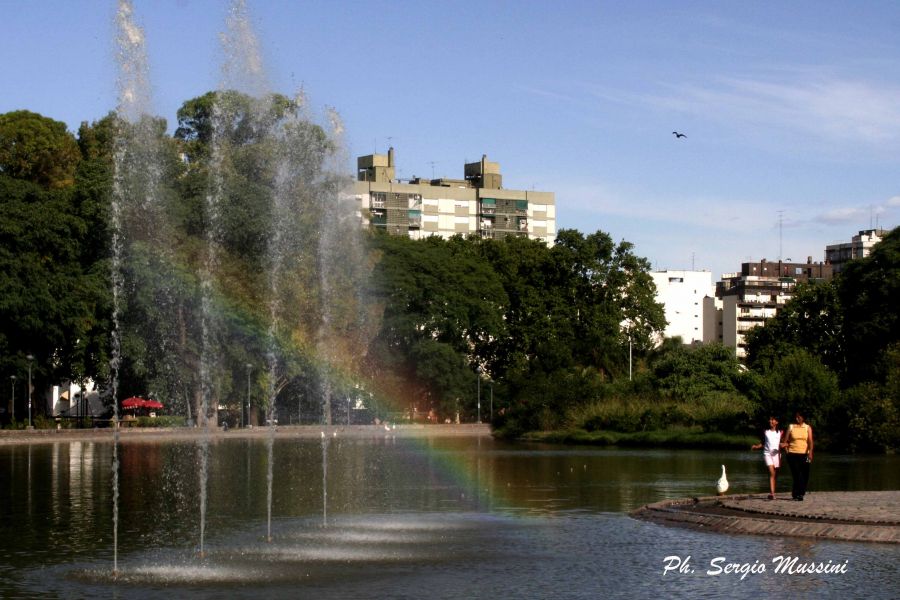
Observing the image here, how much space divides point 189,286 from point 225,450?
18911 mm

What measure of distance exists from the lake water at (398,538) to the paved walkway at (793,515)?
617 millimetres

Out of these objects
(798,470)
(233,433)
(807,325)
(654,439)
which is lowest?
(233,433)

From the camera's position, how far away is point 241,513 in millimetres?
31000

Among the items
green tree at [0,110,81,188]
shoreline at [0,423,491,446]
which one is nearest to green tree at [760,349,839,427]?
shoreline at [0,423,491,446]

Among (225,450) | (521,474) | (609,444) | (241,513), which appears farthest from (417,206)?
(241,513)

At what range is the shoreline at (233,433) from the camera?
273ft

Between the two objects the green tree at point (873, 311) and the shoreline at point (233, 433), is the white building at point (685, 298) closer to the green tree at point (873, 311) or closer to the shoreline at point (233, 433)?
the shoreline at point (233, 433)

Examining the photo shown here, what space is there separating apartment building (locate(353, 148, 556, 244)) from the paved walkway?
14522cm

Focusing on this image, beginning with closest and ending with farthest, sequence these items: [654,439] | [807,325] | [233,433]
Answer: [654,439], [233,433], [807,325]

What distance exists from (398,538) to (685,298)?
548 feet

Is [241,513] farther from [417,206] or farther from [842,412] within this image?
[417,206]

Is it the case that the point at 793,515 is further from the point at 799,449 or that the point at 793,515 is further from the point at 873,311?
the point at 873,311

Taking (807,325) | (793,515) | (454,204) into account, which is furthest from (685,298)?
(793,515)

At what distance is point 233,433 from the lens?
92.8 metres
